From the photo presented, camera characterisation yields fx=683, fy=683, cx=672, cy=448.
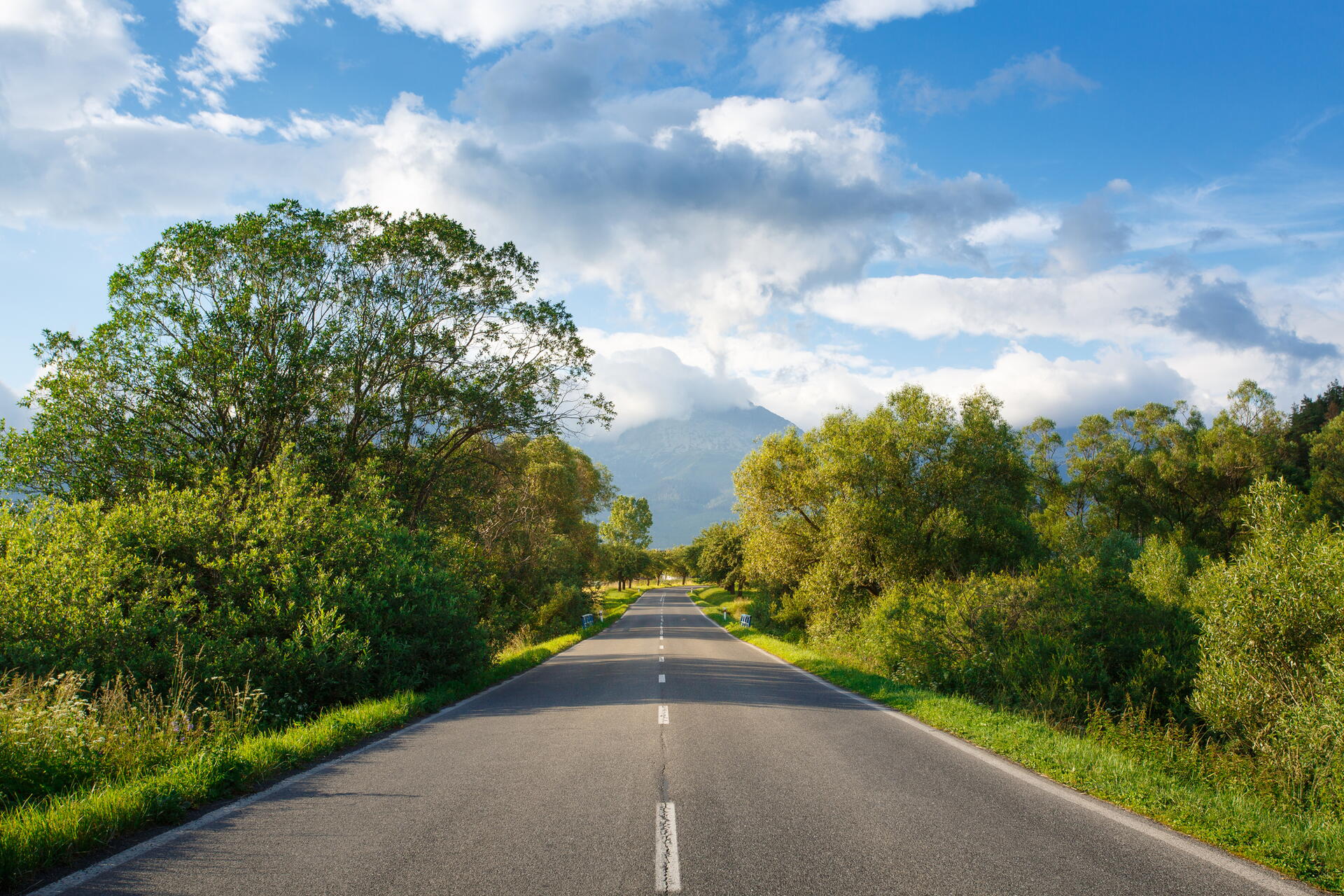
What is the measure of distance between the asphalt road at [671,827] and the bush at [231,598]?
3.22 meters

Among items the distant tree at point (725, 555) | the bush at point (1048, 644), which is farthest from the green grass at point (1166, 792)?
the distant tree at point (725, 555)

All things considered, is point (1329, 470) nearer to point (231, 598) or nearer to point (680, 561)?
point (231, 598)

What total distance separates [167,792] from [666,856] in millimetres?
4252

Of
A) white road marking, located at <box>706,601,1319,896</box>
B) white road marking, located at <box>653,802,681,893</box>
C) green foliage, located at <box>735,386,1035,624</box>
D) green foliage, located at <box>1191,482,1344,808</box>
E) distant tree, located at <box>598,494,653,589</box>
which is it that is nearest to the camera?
white road marking, located at <box>653,802,681,893</box>

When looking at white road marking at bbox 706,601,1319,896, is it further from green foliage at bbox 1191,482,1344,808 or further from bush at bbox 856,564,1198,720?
bush at bbox 856,564,1198,720

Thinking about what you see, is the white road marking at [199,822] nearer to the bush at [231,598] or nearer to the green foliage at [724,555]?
the bush at [231,598]

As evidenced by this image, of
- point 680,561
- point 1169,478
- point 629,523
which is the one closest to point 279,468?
point 1169,478

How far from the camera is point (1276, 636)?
10156 mm

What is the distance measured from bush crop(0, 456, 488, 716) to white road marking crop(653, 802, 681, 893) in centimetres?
739

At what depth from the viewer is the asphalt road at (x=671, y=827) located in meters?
4.08

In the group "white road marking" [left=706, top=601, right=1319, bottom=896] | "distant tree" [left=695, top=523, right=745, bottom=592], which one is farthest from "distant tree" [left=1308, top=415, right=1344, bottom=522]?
"white road marking" [left=706, top=601, right=1319, bottom=896]

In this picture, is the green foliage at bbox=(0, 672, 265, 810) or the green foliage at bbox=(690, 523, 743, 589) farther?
the green foliage at bbox=(690, 523, 743, 589)

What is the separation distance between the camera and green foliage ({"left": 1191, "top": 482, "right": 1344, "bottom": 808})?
9.21 meters

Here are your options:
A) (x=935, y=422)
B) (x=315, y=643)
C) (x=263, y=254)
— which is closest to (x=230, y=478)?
(x=263, y=254)
